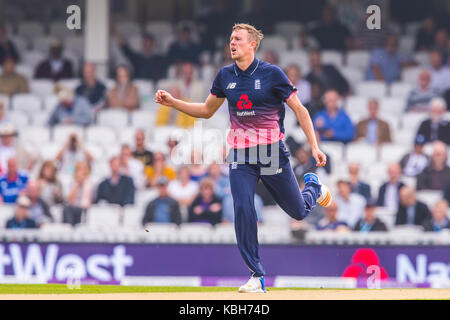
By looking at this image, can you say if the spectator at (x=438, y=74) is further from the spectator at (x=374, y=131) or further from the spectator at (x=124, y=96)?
the spectator at (x=124, y=96)

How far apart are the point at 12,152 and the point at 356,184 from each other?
523 cm

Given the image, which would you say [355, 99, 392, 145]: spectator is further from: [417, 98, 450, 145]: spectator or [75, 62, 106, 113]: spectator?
[75, 62, 106, 113]: spectator

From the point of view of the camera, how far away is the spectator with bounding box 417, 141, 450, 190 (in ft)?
48.0

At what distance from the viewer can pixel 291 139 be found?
1491cm

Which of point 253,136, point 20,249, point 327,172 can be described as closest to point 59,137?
point 20,249

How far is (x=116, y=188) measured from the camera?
1491cm

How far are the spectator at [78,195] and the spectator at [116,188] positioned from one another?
0.17 meters

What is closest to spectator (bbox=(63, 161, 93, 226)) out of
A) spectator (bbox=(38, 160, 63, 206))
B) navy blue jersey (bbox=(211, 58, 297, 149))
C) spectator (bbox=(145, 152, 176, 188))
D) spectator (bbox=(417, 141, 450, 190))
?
spectator (bbox=(38, 160, 63, 206))

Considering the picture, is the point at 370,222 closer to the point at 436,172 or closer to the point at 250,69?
the point at 436,172

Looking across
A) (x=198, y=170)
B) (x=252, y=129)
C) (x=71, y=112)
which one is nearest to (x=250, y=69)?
(x=252, y=129)

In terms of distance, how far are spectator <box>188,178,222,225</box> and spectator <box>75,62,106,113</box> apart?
147 inches
